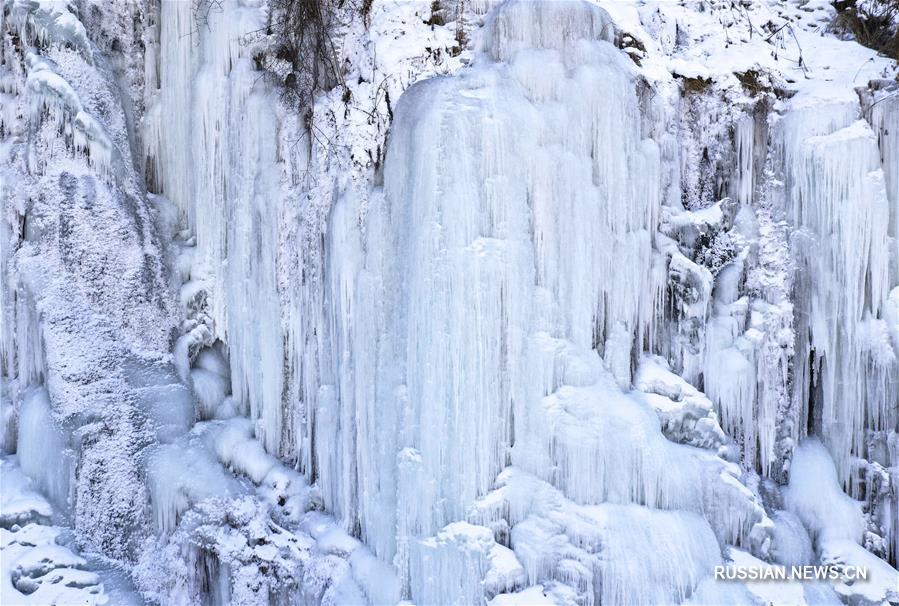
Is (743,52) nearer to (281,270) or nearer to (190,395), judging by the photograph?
(281,270)

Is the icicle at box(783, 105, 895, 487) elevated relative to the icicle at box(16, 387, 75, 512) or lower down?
elevated

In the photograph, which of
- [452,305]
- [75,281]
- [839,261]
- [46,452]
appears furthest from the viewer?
[75,281]

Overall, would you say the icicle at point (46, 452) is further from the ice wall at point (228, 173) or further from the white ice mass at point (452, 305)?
the ice wall at point (228, 173)

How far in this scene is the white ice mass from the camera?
509cm

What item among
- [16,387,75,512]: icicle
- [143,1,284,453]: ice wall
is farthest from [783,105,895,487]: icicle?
[16,387,75,512]: icicle

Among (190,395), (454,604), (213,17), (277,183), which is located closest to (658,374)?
(454,604)

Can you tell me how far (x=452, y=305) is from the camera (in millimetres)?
5051

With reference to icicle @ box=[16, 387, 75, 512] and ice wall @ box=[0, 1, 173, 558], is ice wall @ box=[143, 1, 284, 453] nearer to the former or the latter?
ice wall @ box=[0, 1, 173, 558]

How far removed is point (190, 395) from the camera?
6.18m

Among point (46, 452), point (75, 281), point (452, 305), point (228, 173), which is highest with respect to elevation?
point (228, 173)

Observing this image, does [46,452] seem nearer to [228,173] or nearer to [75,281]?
[75,281]

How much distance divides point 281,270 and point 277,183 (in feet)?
2.26

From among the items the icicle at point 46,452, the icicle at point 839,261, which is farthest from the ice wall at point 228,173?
the icicle at point 839,261

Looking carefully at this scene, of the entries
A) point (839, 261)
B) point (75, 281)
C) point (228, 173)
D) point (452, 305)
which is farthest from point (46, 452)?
point (839, 261)
